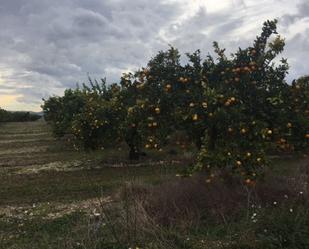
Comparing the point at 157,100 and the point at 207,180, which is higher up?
the point at 157,100

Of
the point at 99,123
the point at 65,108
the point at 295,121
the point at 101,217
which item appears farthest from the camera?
the point at 65,108

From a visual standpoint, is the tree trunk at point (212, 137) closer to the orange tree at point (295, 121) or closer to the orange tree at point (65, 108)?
the orange tree at point (295, 121)

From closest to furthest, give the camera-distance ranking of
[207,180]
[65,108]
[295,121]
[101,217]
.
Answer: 1. [101,217]
2. [207,180]
3. [295,121]
4. [65,108]

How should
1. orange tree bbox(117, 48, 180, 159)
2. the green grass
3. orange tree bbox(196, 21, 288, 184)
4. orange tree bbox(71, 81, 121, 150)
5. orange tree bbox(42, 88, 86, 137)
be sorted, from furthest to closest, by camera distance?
orange tree bbox(42, 88, 86, 137), orange tree bbox(71, 81, 121, 150), orange tree bbox(117, 48, 180, 159), orange tree bbox(196, 21, 288, 184), the green grass

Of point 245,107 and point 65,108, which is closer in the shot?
point 245,107

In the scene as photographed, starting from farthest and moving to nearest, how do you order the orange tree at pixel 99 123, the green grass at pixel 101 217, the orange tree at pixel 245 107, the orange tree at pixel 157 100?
1. the orange tree at pixel 99 123
2. the orange tree at pixel 157 100
3. the orange tree at pixel 245 107
4. the green grass at pixel 101 217

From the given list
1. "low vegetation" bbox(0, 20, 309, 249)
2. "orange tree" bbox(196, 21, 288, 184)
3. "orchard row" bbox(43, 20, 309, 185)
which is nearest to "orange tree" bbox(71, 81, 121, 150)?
"low vegetation" bbox(0, 20, 309, 249)

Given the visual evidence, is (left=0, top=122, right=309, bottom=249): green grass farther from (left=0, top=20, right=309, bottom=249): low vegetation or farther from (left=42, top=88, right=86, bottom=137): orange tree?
(left=42, top=88, right=86, bottom=137): orange tree

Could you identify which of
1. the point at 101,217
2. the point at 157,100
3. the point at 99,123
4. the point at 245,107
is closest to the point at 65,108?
the point at 99,123

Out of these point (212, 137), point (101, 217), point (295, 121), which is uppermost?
point (295, 121)

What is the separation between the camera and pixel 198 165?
891 cm

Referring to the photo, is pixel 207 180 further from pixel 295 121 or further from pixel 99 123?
pixel 99 123

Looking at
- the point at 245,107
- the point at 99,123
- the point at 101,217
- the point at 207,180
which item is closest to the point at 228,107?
the point at 245,107

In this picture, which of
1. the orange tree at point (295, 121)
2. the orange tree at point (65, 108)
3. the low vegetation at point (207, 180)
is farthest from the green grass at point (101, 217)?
the orange tree at point (65, 108)
